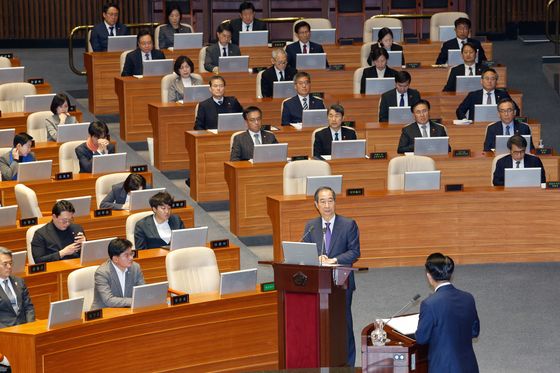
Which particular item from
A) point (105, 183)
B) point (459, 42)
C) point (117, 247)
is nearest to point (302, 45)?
point (459, 42)

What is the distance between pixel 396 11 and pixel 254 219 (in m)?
7.66

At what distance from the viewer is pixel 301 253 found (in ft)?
26.2

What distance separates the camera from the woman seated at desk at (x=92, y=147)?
11680 millimetres

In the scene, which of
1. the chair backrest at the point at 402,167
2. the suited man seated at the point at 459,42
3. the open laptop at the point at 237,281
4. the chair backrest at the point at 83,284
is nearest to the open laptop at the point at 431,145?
the chair backrest at the point at 402,167

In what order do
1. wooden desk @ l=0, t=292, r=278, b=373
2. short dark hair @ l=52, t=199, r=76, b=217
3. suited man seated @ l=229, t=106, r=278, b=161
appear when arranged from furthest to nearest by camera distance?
suited man seated @ l=229, t=106, r=278, b=161
short dark hair @ l=52, t=199, r=76, b=217
wooden desk @ l=0, t=292, r=278, b=373

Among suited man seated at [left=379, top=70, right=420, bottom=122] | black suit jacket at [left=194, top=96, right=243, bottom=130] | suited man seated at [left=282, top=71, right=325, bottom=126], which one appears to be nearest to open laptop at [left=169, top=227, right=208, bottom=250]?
black suit jacket at [left=194, top=96, right=243, bottom=130]

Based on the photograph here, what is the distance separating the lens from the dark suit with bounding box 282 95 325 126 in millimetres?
12945

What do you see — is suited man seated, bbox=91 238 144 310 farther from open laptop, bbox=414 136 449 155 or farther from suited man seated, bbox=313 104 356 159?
open laptop, bbox=414 136 449 155

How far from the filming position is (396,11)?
1859cm

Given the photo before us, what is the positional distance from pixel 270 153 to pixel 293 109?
135 centimetres

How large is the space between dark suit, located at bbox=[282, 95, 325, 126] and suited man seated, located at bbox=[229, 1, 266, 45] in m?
2.66

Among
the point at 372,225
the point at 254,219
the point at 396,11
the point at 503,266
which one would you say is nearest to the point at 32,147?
the point at 254,219

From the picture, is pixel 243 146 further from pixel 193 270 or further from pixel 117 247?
pixel 117 247

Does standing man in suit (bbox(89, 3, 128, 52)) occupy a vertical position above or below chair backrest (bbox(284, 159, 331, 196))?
above
